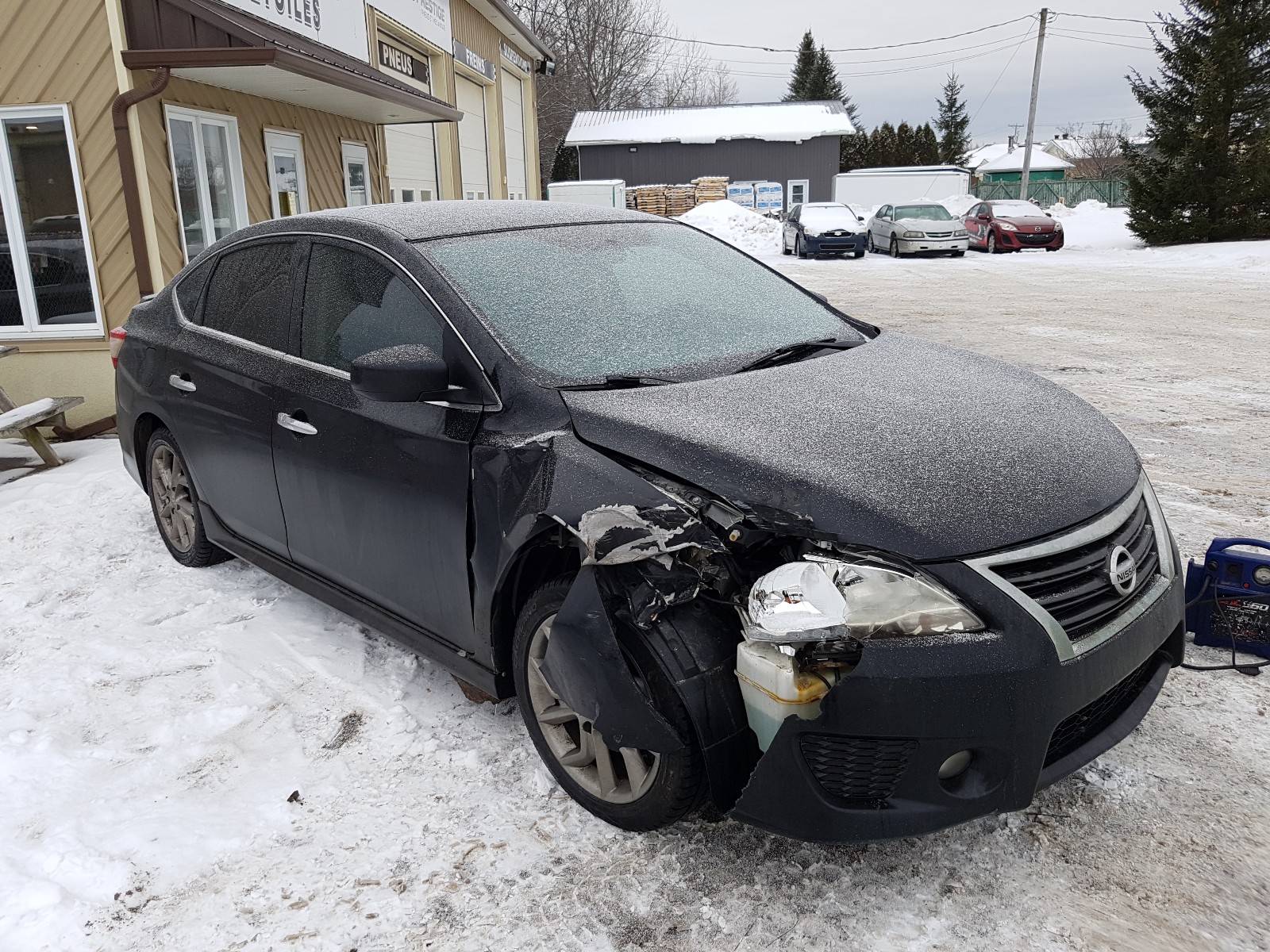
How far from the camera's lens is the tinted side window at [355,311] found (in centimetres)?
321

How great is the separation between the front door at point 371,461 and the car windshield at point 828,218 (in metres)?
24.9

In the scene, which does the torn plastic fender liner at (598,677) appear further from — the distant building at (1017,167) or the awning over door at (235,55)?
the distant building at (1017,167)

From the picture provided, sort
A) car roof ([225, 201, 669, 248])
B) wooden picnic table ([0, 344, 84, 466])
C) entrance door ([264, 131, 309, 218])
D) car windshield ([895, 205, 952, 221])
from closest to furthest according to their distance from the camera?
car roof ([225, 201, 669, 248]), wooden picnic table ([0, 344, 84, 466]), entrance door ([264, 131, 309, 218]), car windshield ([895, 205, 952, 221])

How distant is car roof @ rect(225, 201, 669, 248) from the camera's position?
350 centimetres

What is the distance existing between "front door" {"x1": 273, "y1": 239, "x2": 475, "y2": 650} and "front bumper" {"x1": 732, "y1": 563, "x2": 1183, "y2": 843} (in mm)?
1182

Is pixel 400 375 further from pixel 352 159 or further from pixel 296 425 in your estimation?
pixel 352 159

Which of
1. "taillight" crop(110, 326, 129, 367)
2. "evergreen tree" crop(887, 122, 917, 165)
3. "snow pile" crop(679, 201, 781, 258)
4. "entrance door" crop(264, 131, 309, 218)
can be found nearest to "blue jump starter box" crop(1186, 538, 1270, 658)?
"taillight" crop(110, 326, 129, 367)

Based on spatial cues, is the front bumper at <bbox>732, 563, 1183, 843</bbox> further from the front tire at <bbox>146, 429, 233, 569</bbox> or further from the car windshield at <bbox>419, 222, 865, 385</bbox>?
the front tire at <bbox>146, 429, 233, 569</bbox>

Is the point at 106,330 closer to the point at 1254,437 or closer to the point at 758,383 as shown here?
the point at 758,383

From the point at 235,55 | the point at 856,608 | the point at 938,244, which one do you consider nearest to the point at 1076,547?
the point at 856,608

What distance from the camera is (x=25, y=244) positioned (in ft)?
28.0

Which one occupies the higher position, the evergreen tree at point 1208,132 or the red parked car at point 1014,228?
the evergreen tree at point 1208,132

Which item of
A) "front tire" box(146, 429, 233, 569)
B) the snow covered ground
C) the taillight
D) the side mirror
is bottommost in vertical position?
the snow covered ground

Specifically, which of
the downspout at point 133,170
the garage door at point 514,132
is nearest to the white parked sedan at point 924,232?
the garage door at point 514,132
